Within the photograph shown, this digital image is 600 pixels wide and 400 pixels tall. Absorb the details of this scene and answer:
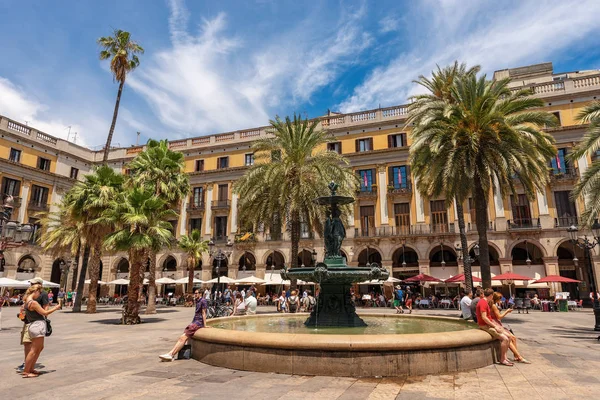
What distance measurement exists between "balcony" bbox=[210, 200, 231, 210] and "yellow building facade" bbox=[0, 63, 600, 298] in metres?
0.10

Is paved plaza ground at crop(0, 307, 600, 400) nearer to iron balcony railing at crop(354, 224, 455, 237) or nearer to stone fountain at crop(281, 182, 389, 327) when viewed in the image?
stone fountain at crop(281, 182, 389, 327)

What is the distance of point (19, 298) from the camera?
32.8 meters

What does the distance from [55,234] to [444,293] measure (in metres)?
31.2

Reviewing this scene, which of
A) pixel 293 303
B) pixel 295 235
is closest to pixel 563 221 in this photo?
pixel 295 235

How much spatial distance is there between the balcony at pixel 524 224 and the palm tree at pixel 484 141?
12416 millimetres

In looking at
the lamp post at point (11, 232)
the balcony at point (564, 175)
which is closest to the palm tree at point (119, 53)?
the lamp post at point (11, 232)

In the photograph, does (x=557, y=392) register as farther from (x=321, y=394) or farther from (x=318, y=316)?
(x=318, y=316)

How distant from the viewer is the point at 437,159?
1978 cm

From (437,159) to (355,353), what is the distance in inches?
606

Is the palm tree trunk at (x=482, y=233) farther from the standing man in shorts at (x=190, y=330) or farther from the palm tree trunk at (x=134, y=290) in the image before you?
the palm tree trunk at (x=134, y=290)

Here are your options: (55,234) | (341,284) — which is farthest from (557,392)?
(55,234)

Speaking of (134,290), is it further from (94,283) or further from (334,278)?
(334,278)

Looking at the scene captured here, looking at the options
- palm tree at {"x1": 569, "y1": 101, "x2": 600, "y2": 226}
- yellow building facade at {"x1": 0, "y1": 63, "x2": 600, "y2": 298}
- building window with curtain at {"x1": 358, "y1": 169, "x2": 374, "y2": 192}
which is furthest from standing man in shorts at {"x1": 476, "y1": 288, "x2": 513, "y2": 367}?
building window with curtain at {"x1": 358, "y1": 169, "x2": 374, "y2": 192}

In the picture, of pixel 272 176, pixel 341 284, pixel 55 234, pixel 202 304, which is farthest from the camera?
pixel 55 234
